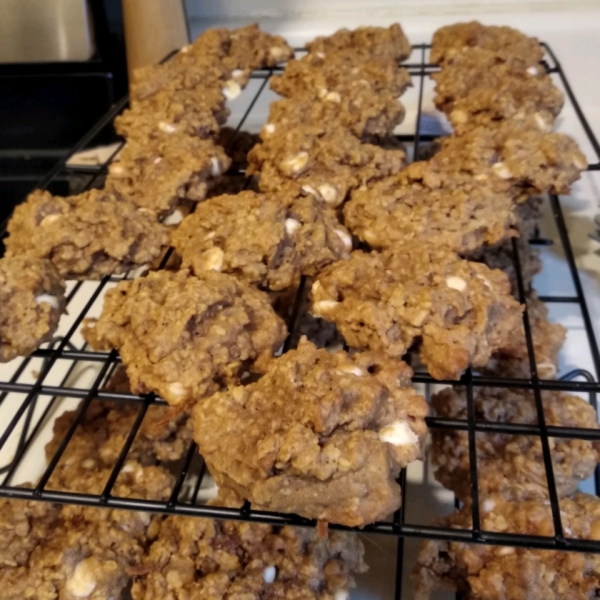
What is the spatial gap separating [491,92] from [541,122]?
0.39 ft

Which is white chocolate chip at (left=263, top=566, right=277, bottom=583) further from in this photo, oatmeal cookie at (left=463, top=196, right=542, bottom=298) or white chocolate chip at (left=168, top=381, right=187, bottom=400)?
oatmeal cookie at (left=463, top=196, right=542, bottom=298)

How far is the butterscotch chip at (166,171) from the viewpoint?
3.69 ft

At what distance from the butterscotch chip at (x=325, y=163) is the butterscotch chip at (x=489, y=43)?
16.9 inches

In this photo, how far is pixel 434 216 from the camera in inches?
39.8

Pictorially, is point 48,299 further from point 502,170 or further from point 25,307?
point 502,170

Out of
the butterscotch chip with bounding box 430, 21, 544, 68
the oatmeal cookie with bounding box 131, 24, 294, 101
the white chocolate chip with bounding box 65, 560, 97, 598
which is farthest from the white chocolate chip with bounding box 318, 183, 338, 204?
the white chocolate chip with bounding box 65, 560, 97, 598

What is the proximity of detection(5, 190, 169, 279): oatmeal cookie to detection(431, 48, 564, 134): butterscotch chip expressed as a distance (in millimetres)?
668

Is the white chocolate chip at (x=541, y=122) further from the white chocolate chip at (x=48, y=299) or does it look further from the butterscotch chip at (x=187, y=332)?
the white chocolate chip at (x=48, y=299)

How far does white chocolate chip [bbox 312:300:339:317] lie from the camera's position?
90cm

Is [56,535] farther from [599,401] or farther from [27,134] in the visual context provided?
[27,134]

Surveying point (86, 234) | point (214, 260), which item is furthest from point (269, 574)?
point (86, 234)

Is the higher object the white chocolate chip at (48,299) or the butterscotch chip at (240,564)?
the white chocolate chip at (48,299)

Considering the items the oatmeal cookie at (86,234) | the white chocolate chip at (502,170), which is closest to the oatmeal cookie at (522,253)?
the white chocolate chip at (502,170)

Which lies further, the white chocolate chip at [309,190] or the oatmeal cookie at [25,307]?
the white chocolate chip at [309,190]
